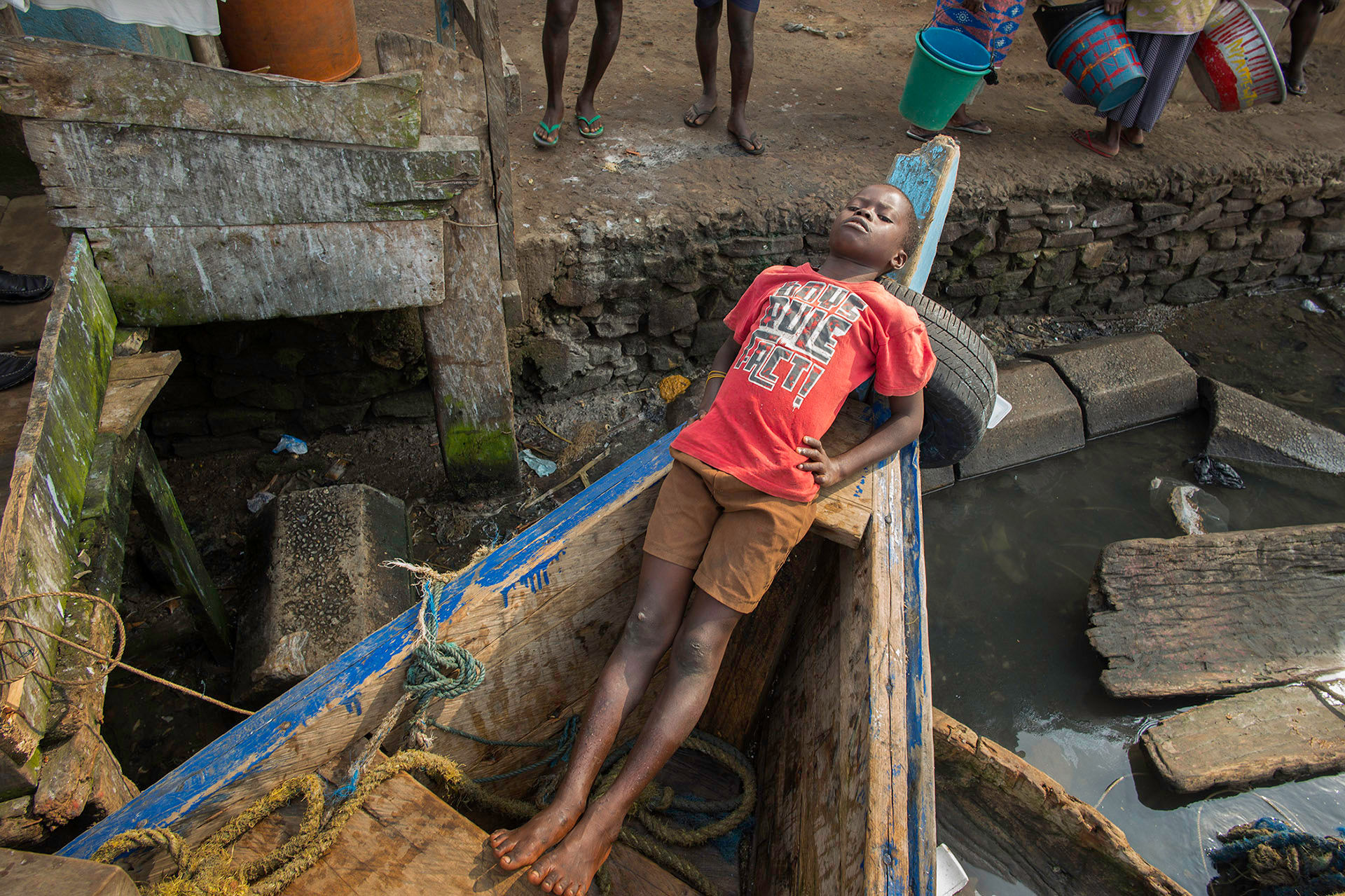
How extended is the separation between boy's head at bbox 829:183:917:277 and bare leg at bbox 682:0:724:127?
2.34 metres

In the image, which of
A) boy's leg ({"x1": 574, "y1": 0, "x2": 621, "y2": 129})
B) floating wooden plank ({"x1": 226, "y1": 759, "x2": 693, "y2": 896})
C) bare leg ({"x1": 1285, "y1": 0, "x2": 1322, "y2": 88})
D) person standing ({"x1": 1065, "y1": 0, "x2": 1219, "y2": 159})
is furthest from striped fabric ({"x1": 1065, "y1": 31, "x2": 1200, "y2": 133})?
floating wooden plank ({"x1": 226, "y1": 759, "x2": 693, "y2": 896})

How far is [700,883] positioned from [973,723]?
1.72 m

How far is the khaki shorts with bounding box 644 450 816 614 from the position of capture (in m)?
1.97

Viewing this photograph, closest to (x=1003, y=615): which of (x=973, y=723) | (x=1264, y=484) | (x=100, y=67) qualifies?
(x=973, y=723)

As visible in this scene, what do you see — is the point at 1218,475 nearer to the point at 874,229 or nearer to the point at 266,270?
the point at 874,229

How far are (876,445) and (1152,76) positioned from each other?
174 inches

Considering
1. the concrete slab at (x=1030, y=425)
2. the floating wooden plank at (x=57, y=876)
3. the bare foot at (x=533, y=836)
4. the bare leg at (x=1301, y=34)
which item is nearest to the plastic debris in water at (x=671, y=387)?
the concrete slab at (x=1030, y=425)

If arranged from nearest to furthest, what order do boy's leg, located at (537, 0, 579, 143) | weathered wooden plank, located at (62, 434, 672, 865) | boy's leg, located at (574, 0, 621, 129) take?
weathered wooden plank, located at (62, 434, 672, 865) → boy's leg, located at (537, 0, 579, 143) → boy's leg, located at (574, 0, 621, 129)

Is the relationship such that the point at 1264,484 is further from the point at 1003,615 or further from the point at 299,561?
the point at 299,561

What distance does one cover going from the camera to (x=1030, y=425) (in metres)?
4.35

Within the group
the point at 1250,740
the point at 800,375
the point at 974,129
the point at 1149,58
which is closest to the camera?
the point at 800,375

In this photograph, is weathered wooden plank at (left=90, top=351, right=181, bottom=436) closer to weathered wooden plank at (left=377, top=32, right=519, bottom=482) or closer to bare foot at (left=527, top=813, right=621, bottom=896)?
weathered wooden plank at (left=377, top=32, right=519, bottom=482)

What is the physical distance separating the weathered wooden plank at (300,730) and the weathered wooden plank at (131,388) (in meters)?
1.09

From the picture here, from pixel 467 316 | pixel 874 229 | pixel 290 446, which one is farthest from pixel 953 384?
pixel 290 446
